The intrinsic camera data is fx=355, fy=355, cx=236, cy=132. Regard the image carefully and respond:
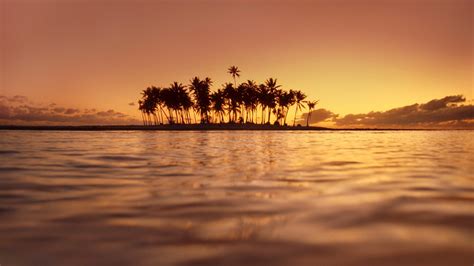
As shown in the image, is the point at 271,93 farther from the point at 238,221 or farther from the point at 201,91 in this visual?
the point at 238,221

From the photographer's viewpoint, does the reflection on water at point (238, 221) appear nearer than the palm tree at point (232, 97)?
Yes

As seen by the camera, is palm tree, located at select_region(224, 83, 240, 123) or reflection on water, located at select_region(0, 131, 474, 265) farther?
palm tree, located at select_region(224, 83, 240, 123)

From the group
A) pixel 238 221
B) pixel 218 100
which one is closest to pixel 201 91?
pixel 218 100

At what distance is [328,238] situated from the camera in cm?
277

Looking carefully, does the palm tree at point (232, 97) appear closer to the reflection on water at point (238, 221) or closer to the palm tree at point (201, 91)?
the palm tree at point (201, 91)

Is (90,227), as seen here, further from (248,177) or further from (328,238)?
(248,177)

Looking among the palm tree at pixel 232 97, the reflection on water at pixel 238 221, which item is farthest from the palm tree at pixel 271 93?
the reflection on water at pixel 238 221

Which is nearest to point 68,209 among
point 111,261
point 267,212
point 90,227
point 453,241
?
point 90,227

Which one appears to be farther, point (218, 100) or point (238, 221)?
point (218, 100)

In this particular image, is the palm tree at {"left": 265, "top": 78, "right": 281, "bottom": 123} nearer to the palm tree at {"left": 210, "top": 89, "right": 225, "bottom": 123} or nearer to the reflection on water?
the palm tree at {"left": 210, "top": 89, "right": 225, "bottom": 123}

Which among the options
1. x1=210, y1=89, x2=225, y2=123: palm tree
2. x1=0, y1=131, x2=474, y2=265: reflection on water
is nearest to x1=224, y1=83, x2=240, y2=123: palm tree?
x1=210, y1=89, x2=225, y2=123: palm tree

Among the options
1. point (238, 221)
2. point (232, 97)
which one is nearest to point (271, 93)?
point (232, 97)

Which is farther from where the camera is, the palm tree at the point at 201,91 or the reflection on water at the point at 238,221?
the palm tree at the point at 201,91

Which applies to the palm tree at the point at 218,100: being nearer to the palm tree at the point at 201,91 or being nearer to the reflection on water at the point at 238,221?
the palm tree at the point at 201,91
